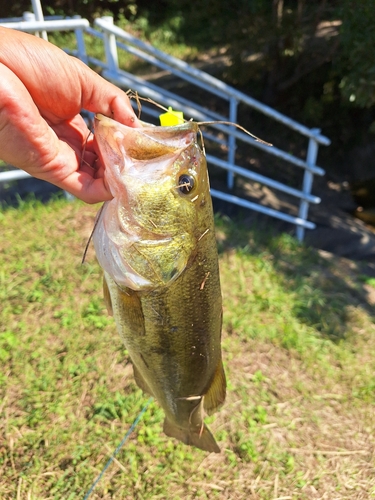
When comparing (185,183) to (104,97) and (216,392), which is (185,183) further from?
(216,392)

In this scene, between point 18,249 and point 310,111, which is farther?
point 310,111

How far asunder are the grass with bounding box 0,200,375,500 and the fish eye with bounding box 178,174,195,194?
1.81m

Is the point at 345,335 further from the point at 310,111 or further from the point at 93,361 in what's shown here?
the point at 310,111

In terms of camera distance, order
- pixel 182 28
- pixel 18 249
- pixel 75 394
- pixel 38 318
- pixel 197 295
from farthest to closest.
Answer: pixel 182 28, pixel 18 249, pixel 38 318, pixel 75 394, pixel 197 295

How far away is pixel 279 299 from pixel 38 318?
210 cm

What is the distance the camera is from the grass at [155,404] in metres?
2.57

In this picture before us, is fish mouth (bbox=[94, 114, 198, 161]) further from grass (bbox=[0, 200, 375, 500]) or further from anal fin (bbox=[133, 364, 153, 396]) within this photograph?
grass (bbox=[0, 200, 375, 500])

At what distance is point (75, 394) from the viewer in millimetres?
2871

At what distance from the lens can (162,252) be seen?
165cm

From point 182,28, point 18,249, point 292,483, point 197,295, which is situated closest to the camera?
point 197,295

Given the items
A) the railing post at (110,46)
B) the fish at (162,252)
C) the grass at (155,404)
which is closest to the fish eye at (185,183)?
the fish at (162,252)

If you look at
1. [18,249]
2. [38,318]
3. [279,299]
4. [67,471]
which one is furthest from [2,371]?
[279,299]

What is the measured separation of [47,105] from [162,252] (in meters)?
0.85

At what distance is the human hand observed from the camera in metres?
1.59
